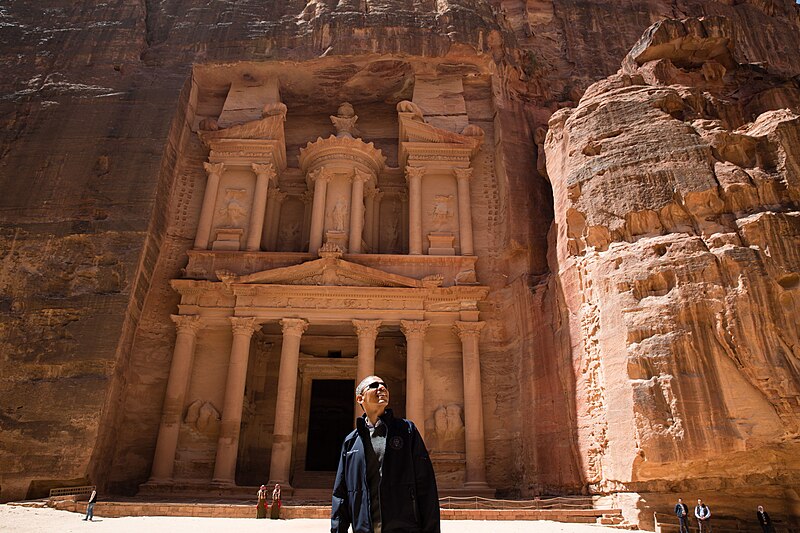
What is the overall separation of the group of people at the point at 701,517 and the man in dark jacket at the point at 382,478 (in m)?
7.84

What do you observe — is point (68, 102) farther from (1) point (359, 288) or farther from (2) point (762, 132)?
(2) point (762, 132)

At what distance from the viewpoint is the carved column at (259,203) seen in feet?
61.5

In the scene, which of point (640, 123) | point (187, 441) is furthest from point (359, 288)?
point (640, 123)

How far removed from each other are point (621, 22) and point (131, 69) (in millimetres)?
20962

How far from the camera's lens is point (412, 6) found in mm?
22766

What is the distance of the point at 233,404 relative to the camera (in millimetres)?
16078

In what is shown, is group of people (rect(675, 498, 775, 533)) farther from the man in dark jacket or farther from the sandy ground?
the man in dark jacket

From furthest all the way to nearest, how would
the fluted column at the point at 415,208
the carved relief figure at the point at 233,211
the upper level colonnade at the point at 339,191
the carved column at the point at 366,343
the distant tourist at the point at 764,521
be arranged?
the carved relief figure at the point at 233,211
the upper level colonnade at the point at 339,191
the fluted column at the point at 415,208
the carved column at the point at 366,343
the distant tourist at the point at 764,521

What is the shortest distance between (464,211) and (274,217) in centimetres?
691

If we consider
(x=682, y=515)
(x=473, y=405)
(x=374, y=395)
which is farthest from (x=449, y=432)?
(x=374, y=395)

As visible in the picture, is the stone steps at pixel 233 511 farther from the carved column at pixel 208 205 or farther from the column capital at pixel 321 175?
the column capital at pixel 321 175

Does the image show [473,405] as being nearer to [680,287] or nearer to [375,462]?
[680,287]

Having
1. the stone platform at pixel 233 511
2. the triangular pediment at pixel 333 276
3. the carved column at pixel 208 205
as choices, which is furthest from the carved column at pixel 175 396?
the stone platform at pixel 233 511

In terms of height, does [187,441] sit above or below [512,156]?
below
